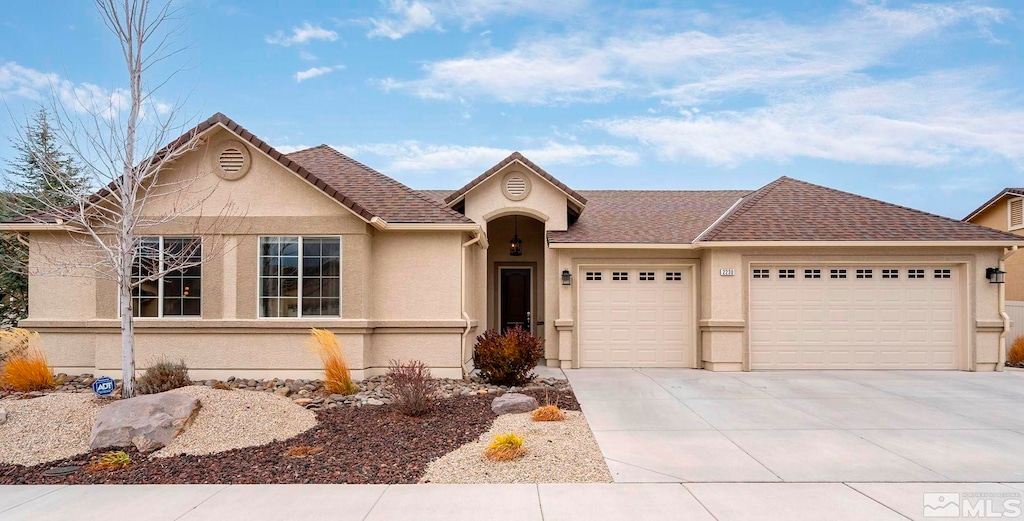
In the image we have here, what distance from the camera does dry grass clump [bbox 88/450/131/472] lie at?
643 cm

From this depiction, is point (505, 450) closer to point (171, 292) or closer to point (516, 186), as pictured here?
point (171, 292)

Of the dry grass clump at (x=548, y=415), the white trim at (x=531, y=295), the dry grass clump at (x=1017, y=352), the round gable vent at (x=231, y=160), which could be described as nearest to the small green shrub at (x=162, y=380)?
the round gable vent at (x=231, y=160)

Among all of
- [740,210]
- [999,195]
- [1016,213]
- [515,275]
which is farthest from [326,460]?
[999,195]

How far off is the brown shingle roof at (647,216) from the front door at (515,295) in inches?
92.8

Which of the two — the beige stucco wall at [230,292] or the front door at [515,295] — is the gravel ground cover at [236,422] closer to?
the beige stucco wall at [230,292]

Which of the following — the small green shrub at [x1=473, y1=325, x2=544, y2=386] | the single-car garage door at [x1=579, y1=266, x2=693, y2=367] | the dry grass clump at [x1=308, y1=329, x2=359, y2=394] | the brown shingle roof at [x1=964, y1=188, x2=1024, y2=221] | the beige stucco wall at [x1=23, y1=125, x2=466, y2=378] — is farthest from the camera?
the brown shingle roof at [x1=964, y1=188, x2=1024, y2=221]

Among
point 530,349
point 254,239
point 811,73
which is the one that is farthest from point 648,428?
point 811,73

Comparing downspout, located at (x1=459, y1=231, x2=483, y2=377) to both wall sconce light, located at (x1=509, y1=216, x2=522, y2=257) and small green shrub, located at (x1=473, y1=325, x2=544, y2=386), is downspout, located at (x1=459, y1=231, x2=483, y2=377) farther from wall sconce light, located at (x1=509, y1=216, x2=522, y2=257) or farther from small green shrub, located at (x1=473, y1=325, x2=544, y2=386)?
wall sconce light, located at (x1=509, y1=216, x2=522, y2=257)

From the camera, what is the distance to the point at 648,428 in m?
7.84

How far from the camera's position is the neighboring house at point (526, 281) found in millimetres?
11102

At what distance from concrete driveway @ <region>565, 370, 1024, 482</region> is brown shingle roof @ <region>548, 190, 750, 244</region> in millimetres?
3329

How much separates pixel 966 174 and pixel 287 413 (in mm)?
22330

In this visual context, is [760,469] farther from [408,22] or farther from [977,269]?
[408,22]

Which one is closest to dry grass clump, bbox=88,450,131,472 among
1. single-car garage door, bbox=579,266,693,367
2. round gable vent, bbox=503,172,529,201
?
single-car garage door, bbox=579,266,693,367
